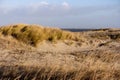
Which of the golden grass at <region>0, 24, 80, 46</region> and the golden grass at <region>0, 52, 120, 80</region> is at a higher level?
the golden grass at <region>0, 24, 80, 46</region>

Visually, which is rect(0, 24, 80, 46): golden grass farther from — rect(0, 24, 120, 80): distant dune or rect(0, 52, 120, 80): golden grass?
rect(0, 52, 120, 80): golden grass

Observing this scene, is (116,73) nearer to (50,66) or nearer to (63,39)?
(50,66)

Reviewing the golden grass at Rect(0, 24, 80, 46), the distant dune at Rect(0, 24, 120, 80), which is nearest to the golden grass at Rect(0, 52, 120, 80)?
the distant dune at Rect(0, 24, 120, 80)

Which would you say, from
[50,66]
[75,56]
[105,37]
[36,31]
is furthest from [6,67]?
[105,37]

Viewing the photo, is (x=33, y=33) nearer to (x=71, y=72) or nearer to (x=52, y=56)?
(x=52, y=56)

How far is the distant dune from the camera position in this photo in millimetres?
10531

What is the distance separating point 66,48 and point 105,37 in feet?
19.6

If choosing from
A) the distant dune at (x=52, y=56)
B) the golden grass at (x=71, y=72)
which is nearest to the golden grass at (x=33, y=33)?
the distant dune at (x=52, y=56)

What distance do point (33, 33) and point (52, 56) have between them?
566 centimetres

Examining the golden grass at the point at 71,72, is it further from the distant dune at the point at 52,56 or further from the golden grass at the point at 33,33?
the golden grass at the point at 33,33

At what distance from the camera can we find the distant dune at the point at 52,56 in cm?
1053

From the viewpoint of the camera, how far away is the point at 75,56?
1587 cm

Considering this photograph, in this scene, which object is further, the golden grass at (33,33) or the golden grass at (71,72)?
the golden grass at (33,33)

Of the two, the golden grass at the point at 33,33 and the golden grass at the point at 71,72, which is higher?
the golden grass at the point at 33,33
